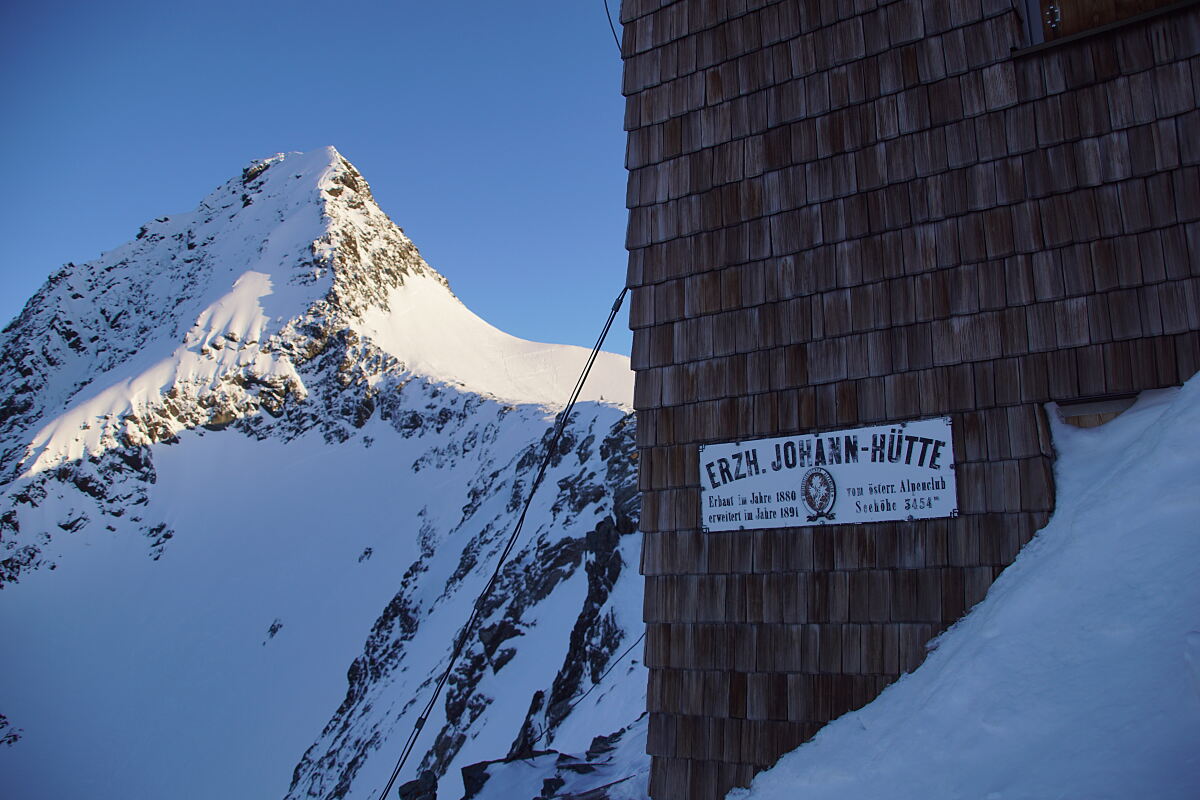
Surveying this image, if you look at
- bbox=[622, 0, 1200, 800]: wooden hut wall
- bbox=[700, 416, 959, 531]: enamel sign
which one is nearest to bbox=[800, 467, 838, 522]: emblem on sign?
bbox=[700, 416, 959, 531]: enamel sign

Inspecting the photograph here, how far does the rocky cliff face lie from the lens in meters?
24.6

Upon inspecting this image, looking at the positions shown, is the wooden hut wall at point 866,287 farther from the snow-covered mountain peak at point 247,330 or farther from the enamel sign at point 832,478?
the snow-covered mountain peak at point 247,330

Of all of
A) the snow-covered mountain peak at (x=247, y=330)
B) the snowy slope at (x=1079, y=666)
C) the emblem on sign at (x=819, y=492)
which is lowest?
the snowy slope at (x=1079, y=666)

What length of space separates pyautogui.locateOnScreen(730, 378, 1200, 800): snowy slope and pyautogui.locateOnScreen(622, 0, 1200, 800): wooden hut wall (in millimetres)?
333

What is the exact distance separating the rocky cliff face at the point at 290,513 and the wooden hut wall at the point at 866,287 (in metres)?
7.00

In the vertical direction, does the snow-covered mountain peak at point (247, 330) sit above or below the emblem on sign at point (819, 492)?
above

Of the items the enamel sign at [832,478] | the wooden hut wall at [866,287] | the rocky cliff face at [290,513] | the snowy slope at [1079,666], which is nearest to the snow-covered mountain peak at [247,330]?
the rocky cliff face at [290,513]

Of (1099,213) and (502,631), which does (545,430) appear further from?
(1099,213)

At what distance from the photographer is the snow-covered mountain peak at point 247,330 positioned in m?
68.1

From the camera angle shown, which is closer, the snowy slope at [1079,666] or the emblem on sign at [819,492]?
the snowy slope at [1079,666]

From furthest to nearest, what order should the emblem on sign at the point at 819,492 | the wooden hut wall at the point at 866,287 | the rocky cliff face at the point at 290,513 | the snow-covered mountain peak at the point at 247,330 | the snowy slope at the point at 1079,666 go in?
1. the snow-covered mountain peak at the point at 247,330
2. the rocky cliff face at the point at 290,513
3. the emblem on sign at the point at 819,492
4. the wooden hut wall at the point at 866,287
5. the snowy slope at the point at 1079,666

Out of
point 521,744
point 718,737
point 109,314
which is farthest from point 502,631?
point 109,314

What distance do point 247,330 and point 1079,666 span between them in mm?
76142

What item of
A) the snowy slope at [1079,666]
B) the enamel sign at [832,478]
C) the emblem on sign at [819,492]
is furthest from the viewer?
the emblem on sign at [819,492]
